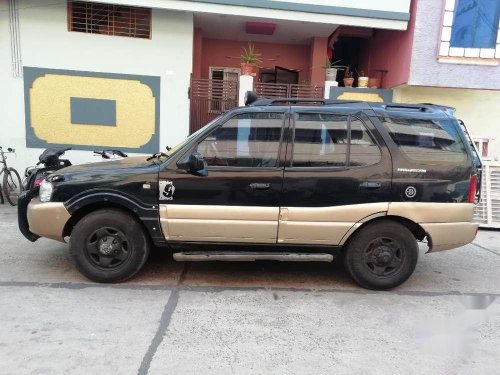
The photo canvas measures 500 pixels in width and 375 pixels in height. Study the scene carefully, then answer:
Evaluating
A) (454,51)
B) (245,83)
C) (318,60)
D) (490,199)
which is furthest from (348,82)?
(490,199)

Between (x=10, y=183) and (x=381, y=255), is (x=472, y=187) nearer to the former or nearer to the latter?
(x=381, y=255)

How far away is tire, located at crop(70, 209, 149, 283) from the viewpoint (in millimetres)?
4367

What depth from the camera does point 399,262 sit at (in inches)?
180

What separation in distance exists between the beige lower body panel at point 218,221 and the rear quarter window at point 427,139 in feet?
4.95

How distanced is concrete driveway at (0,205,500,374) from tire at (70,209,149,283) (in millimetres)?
159

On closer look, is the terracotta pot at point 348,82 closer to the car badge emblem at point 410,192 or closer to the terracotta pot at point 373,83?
the terracotta pot at point 373,83

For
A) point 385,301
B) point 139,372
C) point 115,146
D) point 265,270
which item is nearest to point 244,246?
point 265,270

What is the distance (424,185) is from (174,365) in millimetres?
3001

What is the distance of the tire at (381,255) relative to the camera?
4.50 metres

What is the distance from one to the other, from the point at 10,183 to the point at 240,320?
6.81 m

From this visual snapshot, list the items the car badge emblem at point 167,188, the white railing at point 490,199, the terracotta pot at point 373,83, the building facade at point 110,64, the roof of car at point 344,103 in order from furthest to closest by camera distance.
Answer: the terracotta pot at point 373,83, the building facade at point 110,64, the white railing at point 490,199, the roof of car at point 344,103, the car badge emblem at point 167,188

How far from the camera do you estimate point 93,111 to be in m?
9.26

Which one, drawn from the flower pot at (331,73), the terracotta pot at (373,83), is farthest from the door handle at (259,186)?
the terracotta pot at (373,83)

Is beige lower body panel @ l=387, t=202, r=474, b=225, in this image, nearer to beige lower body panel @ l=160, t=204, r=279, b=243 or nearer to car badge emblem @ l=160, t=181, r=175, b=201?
beige lower body panel @ l=160, t=204, r=279, b=243
